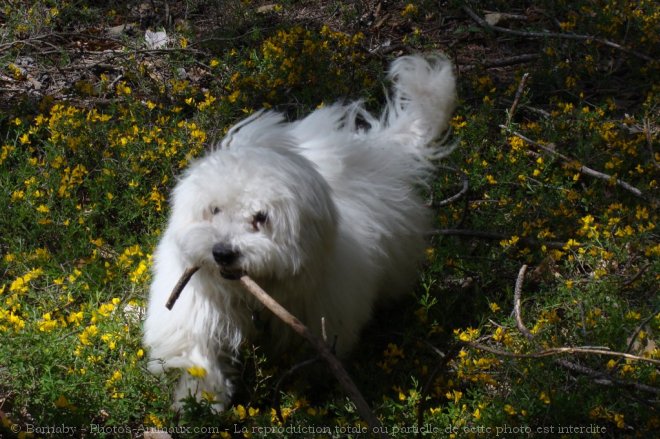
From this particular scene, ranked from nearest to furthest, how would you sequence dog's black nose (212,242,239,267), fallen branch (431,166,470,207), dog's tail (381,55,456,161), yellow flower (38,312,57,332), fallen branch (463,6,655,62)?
1. dog's black nose (212,242,239,267)
2. yellow flower (38,312,57,332)
3. dog's tail (381,55,456,161)
4. fallen branch (431,166,470,207)
5. fallen branch (463,6,655,62)

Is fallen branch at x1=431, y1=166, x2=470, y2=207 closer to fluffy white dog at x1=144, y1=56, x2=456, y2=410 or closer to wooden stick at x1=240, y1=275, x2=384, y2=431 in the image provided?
fluffy white dog at x1=144, y1=56, x2=456, y2=410

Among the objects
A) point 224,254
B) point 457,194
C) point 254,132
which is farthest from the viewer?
point 457,194

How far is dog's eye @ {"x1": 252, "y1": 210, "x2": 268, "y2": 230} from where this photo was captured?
10.9 feet

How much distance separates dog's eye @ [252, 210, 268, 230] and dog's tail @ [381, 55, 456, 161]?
1.74 metres

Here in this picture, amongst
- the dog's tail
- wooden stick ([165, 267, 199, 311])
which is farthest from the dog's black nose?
the dog's tail

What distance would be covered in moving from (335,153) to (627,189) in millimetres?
2217

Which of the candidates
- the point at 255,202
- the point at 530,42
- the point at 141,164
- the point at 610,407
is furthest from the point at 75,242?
the point at 530,42

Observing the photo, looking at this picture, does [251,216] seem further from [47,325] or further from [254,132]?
[47,325]

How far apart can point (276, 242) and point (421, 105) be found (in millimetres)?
1852

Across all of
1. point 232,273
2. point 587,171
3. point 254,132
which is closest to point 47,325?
point 232,273

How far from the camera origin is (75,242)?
4.71 m

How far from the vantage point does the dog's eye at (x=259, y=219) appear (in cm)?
332

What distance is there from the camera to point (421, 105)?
482 centimetres

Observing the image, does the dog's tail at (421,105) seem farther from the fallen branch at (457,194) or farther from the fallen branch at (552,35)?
the fallen branch at (552,35)
